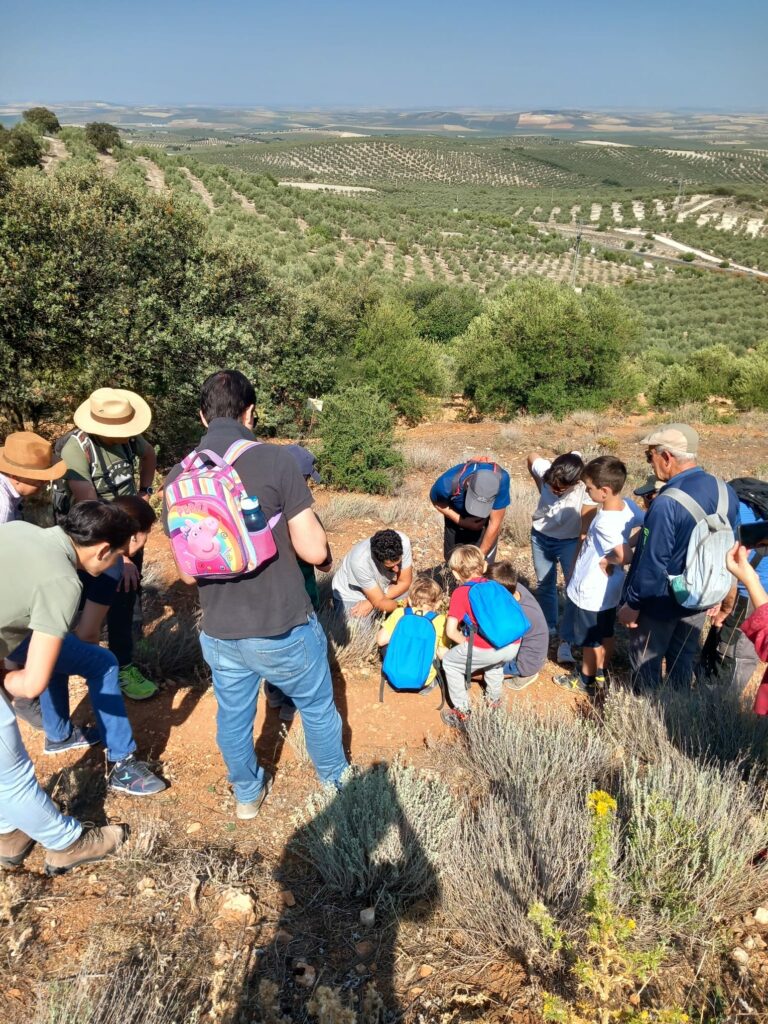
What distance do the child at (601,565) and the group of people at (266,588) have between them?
0.01 metres

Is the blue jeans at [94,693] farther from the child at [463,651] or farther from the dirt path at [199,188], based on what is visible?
the dirt path at [199,188]

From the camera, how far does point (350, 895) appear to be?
8.20 ft

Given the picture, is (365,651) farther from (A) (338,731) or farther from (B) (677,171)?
(B) (677,171)

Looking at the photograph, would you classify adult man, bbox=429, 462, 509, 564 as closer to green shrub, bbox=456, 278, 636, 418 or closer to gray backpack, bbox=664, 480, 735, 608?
gray backpack, bbox=664, 480, 735, 608

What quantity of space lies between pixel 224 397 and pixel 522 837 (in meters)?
2.07

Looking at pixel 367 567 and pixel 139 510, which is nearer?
pixel 139 510

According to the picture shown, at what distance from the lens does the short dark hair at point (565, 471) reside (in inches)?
162

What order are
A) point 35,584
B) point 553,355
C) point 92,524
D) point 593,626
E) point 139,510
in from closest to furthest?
point 35,584
point 92,524
point 139,510
point 593,626
point 553,355

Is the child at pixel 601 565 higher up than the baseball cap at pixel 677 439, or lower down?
lower down

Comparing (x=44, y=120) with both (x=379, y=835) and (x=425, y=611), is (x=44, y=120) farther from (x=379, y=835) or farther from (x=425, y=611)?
(x=379, y=835)

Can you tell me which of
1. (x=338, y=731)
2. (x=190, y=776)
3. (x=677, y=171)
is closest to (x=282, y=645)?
(x=338, y=731)

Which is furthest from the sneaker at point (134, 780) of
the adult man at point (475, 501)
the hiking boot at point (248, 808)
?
the adult man at point (475, 501)

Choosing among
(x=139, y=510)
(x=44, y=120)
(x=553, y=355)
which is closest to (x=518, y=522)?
(x=139, y=510)

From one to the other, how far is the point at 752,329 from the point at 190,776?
31.9 m
